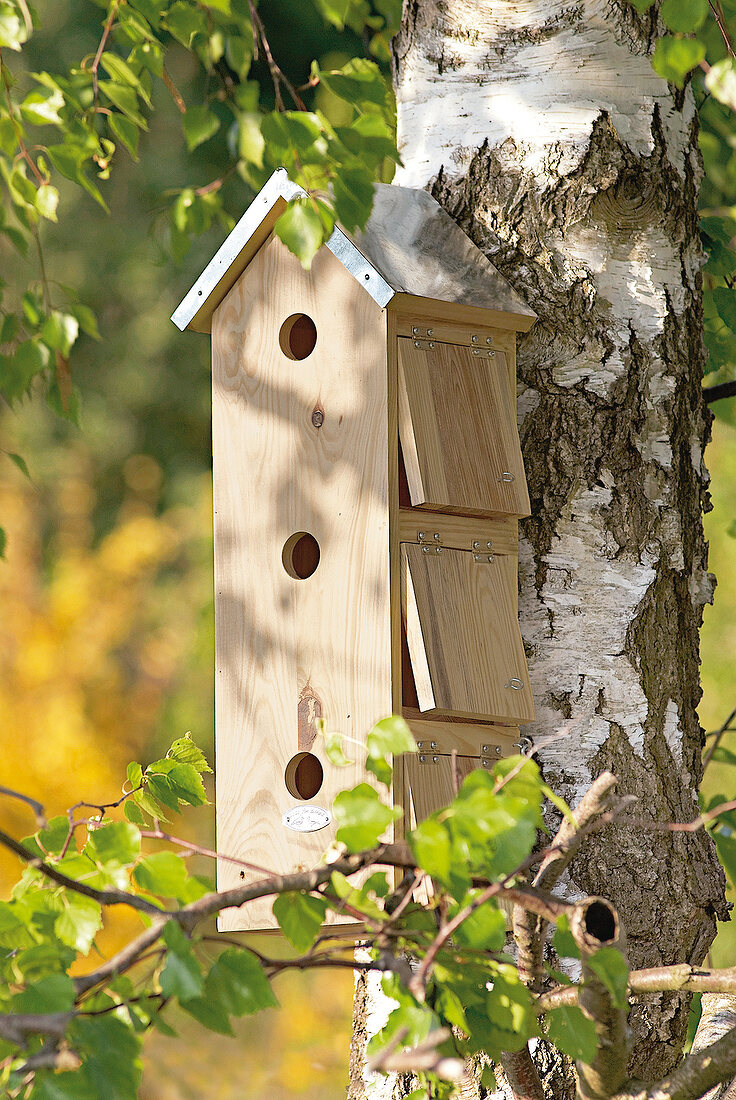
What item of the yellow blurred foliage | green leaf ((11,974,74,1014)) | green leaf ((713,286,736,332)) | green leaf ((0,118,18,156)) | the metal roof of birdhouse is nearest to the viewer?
green leaf ((11,974,74,1014))

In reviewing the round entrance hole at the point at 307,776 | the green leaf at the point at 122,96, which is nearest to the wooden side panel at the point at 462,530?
the round entrance hole at the point at 307,776

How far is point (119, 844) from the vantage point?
108 centimetres

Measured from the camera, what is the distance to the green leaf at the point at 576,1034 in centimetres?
107

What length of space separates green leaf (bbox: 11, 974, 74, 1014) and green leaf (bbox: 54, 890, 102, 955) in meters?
0.14

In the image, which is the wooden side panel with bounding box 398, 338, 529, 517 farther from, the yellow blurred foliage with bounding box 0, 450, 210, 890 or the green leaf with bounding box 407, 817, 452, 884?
the yellow blurred foliage with bounding box 0, 450, 210, 890

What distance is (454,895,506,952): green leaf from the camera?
0.97 meters

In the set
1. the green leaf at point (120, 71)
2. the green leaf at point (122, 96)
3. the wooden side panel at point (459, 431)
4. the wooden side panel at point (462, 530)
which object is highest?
the green leaf at point (120, 71)

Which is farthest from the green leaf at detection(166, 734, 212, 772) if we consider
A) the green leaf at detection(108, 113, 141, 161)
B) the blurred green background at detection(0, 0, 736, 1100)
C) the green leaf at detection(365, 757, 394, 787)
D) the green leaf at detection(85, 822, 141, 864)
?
the blurred green background at detection(0, 0, 736, 1100)

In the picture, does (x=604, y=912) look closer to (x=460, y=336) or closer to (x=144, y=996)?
(x=144, y=996)

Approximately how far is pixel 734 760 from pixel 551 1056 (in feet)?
2.08

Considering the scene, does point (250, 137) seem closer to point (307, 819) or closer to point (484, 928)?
point (307, 819)

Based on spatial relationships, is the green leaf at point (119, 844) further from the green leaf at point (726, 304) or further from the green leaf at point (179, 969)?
the green leaf at point (726, 304)

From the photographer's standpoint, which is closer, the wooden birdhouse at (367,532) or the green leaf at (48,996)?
the green leaf at (48,996)

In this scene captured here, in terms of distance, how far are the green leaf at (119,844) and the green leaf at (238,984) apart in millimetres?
132
